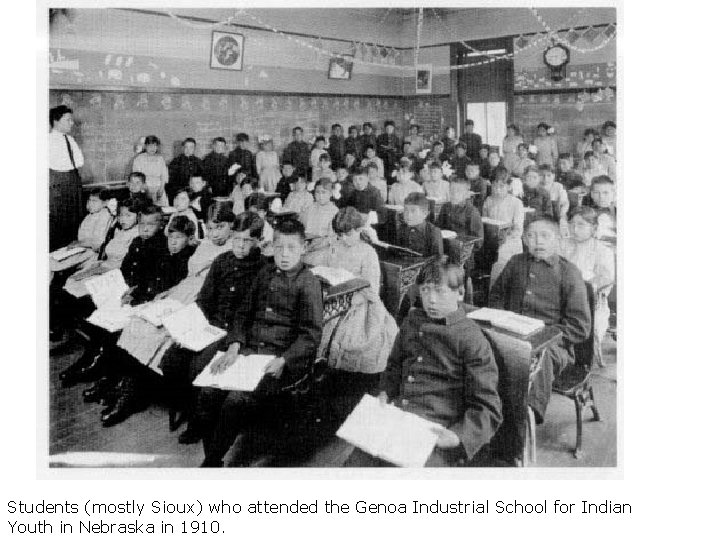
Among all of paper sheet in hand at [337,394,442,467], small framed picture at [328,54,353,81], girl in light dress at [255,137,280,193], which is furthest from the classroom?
small framed picture at [328,54,353,81]

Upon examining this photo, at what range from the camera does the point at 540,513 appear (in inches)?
75.3

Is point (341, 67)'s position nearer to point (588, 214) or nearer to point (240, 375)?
point (588, 214)

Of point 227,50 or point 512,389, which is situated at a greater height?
point 227,50

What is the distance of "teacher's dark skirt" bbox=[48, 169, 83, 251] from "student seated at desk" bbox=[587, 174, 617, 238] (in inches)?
87.6

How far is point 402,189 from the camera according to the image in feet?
14.8

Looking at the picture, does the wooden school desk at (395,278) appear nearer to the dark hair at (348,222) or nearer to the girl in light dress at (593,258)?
the dark hair at (348,222)

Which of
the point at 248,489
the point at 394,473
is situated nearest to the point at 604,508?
the point at 394,473

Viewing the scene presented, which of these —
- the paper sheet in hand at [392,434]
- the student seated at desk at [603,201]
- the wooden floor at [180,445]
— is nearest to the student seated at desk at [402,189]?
the student seated at desk at [603,201]

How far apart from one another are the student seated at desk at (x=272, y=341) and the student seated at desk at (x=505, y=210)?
1.48m

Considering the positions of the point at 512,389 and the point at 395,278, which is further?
the point at 395,278

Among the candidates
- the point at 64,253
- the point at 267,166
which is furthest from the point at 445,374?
the point at 267,166

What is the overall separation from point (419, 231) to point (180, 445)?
1.61 m

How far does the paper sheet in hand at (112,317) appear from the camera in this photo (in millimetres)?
2613

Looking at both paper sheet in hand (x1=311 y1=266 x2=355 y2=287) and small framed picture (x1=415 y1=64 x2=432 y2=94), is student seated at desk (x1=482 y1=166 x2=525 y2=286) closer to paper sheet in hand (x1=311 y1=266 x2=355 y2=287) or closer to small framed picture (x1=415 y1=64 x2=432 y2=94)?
paper sheet in hand (x1=311 y1=266 x2=355 y2=287)
